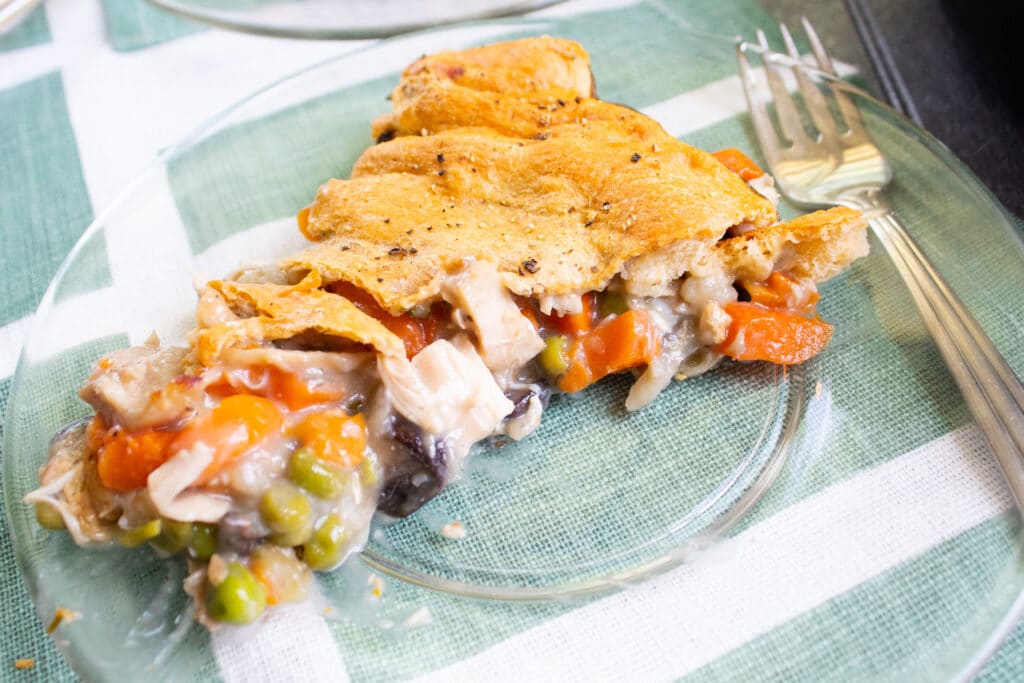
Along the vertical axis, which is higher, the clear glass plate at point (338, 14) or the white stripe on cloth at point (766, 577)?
the clear glass plate at point (338, 14)

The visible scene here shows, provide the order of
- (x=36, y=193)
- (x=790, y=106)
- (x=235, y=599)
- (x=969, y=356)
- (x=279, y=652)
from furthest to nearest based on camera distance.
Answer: (x=36, y=193)
(x=790, y=106)
(x=969, y=356)
(x=279, y=652)
(x=235, y=599)

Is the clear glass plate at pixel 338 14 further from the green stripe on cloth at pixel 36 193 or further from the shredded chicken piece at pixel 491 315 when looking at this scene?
the shredded chicken piece at pixel 491 315

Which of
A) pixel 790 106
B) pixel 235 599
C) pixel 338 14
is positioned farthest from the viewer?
pixel 338 14

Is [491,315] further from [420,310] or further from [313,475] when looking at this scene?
[313,475]

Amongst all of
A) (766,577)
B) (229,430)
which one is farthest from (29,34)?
(766,577)

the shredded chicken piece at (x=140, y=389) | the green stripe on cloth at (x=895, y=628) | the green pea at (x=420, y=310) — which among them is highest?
the shredded chicken piece at (x=140, y=389)

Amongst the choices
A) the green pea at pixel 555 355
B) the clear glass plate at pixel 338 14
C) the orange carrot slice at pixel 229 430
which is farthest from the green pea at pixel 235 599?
the clear glass plate at pixel 338 14

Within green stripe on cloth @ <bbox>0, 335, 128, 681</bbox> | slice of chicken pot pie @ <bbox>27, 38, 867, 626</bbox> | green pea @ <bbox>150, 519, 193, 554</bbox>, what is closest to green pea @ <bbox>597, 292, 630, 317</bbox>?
slice of chicken pot pie @ <bbox>27, 38, 867, 626</bbox>
